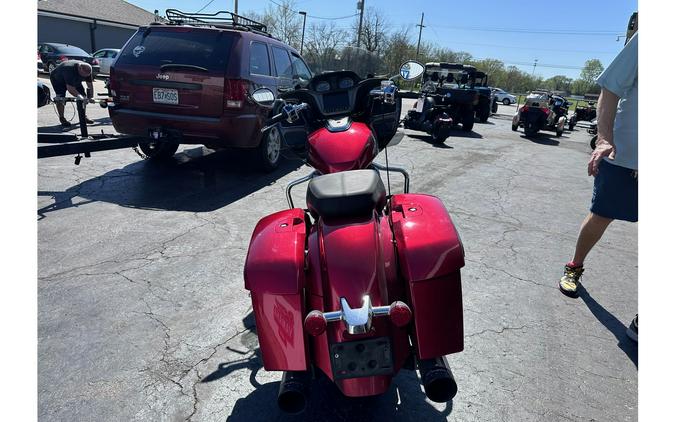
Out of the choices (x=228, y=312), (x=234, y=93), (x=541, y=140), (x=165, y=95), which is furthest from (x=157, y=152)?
(x=541, y=140)

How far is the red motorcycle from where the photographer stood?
1.69 m

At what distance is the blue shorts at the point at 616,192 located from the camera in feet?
9.78

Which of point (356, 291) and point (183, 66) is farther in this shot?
point (183, 66)

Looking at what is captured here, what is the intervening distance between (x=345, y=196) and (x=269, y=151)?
4902 millimetres

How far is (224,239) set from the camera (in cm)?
414

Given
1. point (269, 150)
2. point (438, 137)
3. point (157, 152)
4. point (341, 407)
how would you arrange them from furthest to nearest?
point (438, 137)
point (157, 152)
point (269, 150)
point (341, 407)

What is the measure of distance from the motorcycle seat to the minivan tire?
452cm

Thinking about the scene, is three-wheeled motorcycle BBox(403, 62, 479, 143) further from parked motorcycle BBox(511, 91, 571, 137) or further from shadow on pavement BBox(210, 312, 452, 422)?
shadow on pavement BBox(210, 312, 452, 422)

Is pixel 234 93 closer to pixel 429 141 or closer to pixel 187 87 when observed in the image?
pixel 187 87

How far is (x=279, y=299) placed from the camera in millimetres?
1785

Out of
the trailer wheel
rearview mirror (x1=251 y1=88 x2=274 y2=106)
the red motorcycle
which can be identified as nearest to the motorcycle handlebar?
rearview mirror (x1=251 y1=88 x2=274 y2=106)

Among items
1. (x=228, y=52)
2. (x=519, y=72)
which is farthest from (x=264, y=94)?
(x=519, y=72)

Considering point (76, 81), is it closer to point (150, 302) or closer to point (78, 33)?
point (150, 302)

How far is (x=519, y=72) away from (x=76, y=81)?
267ft
